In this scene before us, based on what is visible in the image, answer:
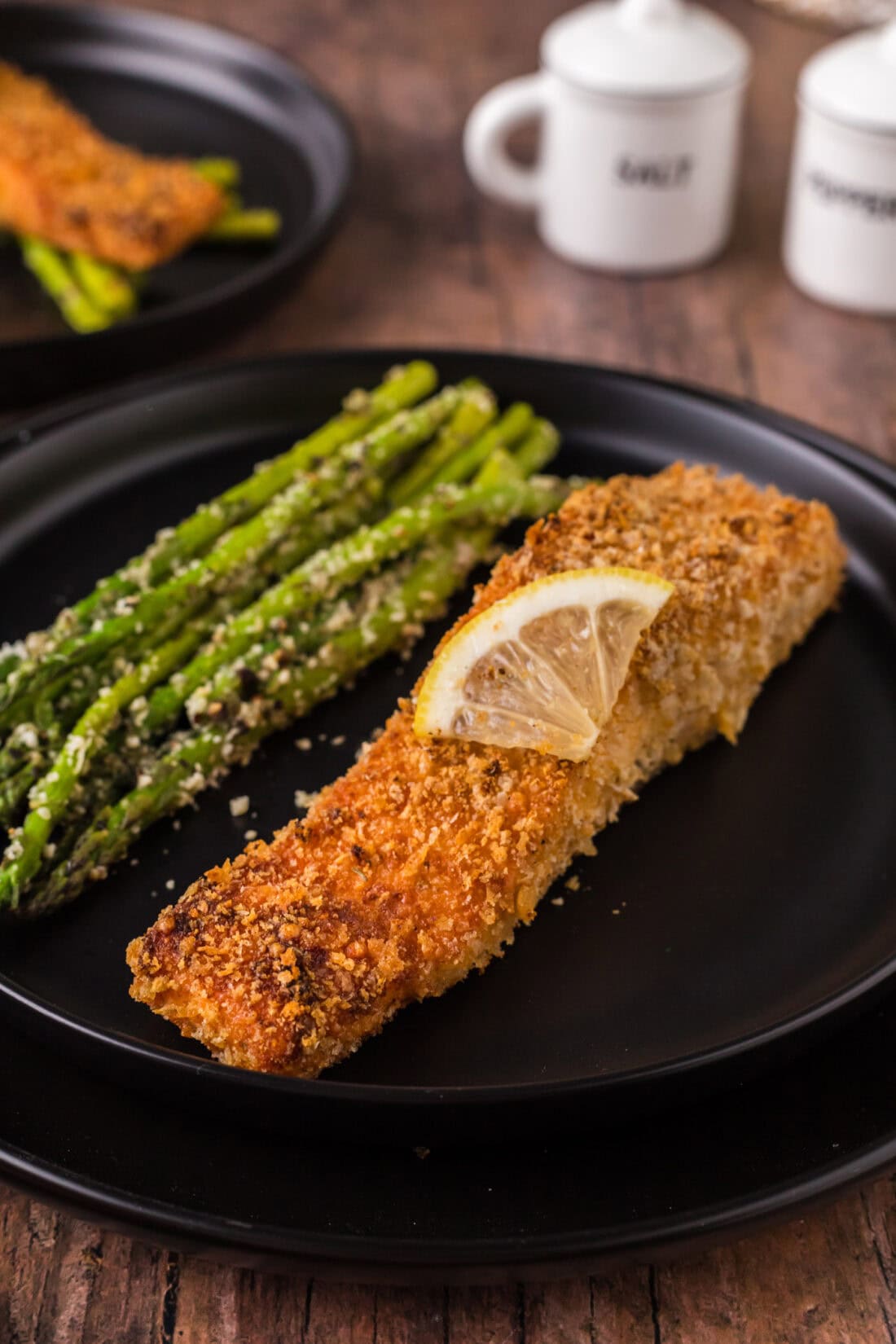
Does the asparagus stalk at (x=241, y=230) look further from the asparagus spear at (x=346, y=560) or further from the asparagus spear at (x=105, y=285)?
the asparagus spear at (x=346, y=560)

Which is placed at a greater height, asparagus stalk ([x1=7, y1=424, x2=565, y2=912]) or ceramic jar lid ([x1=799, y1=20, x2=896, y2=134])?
ceramic jar lid ([x1=799, y1=20, x2=896, y2=134])

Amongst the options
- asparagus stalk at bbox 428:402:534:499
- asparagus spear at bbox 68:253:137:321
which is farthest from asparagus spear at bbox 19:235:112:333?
asparagus stalk at bbox 428:402:534:499

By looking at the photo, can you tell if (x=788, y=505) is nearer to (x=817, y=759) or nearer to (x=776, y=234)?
(x=817, y=759)

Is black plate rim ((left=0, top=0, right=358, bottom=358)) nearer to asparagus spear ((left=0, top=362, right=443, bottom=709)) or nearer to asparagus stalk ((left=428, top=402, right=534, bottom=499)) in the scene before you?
asparagus spear ((left=0, top=362, right=443, bottom=709))

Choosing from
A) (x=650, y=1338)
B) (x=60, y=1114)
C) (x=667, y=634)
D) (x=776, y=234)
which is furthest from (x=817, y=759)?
(x=776, y=234)

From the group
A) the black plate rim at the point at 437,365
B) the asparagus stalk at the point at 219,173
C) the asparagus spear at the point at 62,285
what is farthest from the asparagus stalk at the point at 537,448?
the asparagus stalk at the point at 219,173

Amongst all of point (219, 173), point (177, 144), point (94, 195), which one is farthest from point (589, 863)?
point (177, 144)
